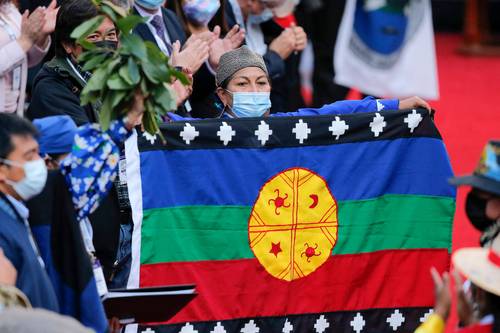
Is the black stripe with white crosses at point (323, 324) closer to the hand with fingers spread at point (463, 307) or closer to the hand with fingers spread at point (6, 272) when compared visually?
the hand with fingers spread at point (6, 272)

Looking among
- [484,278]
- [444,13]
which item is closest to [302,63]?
[444,13]

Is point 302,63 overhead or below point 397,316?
below

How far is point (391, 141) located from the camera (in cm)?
652

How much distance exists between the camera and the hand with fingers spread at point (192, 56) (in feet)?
22.0

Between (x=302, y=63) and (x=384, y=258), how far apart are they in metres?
6.62

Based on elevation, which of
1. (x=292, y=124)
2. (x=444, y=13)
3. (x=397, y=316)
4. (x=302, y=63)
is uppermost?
(x=292, y=124)

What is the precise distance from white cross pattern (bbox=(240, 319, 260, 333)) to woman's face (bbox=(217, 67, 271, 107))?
46.4 inches

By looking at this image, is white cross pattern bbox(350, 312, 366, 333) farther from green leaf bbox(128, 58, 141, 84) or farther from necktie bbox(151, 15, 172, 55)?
green leaf bbox(128, 58, 141, 84)

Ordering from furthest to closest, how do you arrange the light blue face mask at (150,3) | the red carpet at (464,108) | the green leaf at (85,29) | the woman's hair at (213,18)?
the red carpet at (464,108), the woman's hair at (213,18), the light blue face mask at (150,3), the green leaf at (85,29)

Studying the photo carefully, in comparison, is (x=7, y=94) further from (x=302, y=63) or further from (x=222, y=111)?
(x=302, y=63)

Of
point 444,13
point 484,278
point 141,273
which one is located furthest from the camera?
point 444,13

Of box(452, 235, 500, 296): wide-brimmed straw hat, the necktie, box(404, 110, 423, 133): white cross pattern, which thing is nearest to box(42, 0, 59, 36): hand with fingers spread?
the necktie

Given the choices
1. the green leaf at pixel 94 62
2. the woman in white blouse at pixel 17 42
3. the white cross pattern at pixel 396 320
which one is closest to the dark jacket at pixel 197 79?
the woman in white blouse at pixel 17 42

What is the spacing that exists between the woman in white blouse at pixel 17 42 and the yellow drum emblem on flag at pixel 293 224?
1498 millimetres
